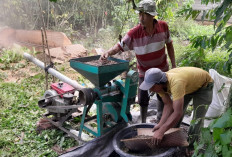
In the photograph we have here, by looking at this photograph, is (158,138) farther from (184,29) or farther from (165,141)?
(184,29)

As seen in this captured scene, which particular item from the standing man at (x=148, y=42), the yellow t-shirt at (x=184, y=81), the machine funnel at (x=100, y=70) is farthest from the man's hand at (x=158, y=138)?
the standing man at (x=148, y=42)

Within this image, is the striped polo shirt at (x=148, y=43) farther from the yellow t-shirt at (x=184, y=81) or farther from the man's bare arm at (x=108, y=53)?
the yellow t-shirt at (x=184, y=81)

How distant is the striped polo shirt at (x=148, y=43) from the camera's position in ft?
10.5

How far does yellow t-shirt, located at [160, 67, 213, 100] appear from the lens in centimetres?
234

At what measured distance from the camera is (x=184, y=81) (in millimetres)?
2461

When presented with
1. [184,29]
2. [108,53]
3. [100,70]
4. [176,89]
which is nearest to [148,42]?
[108,53]

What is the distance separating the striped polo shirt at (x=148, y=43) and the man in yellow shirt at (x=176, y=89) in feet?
2.28

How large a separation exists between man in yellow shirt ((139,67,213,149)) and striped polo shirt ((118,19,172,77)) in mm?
696

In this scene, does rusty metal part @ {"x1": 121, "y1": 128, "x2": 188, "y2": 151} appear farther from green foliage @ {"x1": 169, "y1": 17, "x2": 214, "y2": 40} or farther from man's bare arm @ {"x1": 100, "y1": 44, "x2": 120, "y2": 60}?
green foliage @ {"x1": 169, "y1": 17, "x2": 214, "y2": 40}

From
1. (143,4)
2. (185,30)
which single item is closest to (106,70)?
(143,4)

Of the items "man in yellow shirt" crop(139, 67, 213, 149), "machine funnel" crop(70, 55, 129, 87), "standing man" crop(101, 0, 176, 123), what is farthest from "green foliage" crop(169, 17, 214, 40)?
"machine funnel" crop(70, 55, 129, 87)

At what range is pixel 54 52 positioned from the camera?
7.64m

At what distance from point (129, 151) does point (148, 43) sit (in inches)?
62.0

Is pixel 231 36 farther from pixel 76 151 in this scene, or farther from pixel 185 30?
pixel 185 30
